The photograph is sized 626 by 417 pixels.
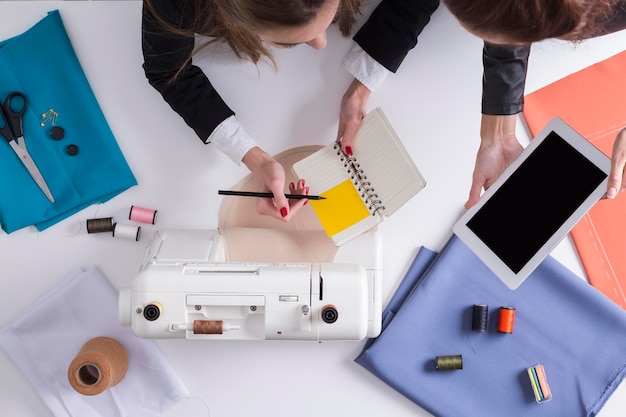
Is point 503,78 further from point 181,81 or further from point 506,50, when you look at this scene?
point 181,81

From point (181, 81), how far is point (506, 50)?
1.90 ft

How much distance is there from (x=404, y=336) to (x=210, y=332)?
425 mm

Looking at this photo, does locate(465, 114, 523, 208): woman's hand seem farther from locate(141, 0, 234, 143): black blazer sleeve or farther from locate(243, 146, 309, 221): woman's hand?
locate(141, 0, 234, 143): black blazer sleeve

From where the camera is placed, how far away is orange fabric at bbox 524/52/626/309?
3.71ft

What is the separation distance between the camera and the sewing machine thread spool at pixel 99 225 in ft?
3.73

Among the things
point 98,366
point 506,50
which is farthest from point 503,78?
point 98,366

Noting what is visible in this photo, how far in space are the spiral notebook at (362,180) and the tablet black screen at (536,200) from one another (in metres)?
0.15

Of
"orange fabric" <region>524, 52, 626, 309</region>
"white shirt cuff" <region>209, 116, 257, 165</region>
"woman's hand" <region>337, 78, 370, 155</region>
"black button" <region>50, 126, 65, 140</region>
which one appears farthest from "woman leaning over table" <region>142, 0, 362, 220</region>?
"orange fabric" <region>524, 52, 626, 309</region>

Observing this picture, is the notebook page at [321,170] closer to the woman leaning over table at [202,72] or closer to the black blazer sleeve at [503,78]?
the woman leaning over table at [202,72]

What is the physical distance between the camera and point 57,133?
3.71 feet

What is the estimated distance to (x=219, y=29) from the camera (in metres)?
1.04

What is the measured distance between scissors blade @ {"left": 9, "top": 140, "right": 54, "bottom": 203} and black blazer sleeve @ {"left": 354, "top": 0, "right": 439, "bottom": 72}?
0.67m

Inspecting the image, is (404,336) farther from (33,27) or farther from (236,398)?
(33,27)

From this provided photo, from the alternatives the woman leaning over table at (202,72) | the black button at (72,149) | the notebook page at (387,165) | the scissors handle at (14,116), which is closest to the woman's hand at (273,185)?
the woman leaning over table at (202,72)
